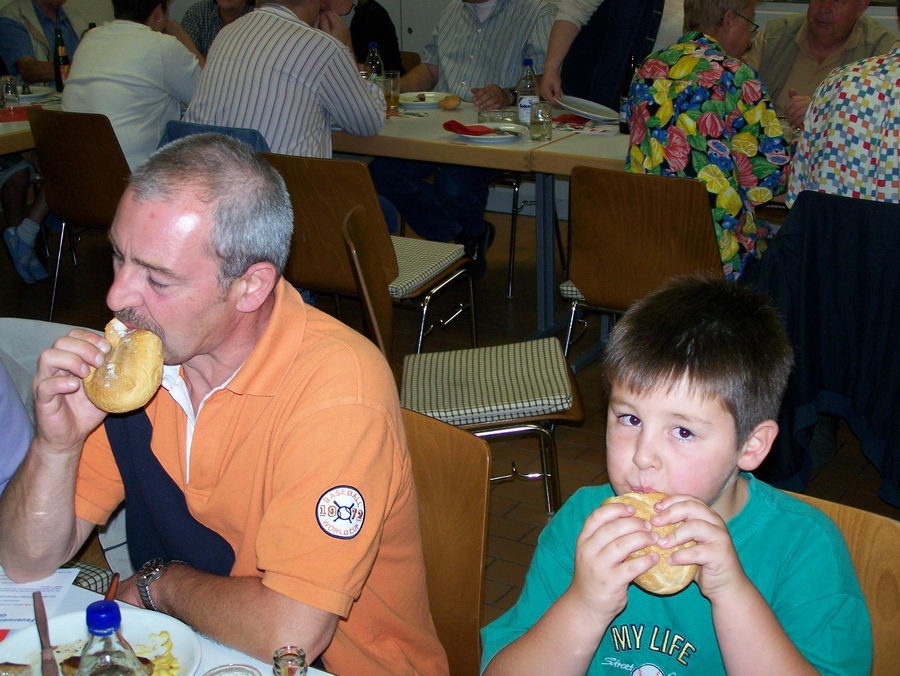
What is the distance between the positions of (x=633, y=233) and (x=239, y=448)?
1.81 m

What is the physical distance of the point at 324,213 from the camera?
321cm

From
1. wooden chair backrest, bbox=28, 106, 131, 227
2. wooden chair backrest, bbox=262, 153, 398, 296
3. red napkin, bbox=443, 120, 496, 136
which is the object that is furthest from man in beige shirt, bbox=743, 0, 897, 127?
wooden chair backrest, bbox=28, 106, 131, 227

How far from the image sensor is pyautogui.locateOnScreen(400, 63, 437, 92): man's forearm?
17.4ft

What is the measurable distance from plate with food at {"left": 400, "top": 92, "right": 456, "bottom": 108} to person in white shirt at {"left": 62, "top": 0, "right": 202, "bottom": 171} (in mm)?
994

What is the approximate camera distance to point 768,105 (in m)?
2.95

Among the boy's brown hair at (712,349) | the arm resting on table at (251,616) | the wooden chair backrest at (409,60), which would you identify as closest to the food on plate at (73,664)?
the arm resting on table at (251,616)

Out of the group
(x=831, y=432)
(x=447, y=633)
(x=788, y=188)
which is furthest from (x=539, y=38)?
(x=447, y=633)

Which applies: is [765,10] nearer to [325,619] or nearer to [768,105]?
[768,105]

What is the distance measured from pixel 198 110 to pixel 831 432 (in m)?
2.64

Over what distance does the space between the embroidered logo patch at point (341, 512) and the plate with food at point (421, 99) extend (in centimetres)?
354

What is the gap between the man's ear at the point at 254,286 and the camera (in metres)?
1.48

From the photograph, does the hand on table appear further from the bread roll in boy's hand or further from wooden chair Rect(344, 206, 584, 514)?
the bread roll in boy's hand

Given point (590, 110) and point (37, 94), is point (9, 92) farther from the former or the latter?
point (590, 110)

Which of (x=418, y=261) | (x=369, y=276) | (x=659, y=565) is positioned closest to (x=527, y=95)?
(x=418, y=261)
